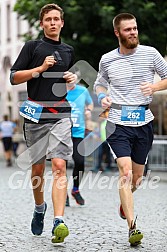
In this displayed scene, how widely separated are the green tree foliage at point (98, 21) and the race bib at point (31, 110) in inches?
529

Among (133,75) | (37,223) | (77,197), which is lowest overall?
(77,197)

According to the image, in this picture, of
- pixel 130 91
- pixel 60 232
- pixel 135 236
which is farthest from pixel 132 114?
pixel 60 232

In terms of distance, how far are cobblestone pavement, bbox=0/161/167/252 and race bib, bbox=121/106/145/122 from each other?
41.3 inches

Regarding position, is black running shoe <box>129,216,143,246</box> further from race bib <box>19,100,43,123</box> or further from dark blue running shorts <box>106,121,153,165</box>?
race bib <box>19,100,43,123</box>

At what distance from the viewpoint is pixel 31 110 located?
6.77 metres

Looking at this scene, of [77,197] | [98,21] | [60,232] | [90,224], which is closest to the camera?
[60,232]

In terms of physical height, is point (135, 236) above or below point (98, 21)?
above

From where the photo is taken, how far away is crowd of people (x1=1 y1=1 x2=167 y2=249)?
666 centimetres

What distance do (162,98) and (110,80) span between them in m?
16.3

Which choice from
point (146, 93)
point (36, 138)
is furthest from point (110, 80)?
point (36, 138)

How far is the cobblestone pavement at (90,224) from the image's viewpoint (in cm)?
646

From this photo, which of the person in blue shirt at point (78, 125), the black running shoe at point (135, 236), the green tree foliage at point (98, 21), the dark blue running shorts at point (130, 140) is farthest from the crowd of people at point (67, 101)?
the green tree foliage at point (98, 21)

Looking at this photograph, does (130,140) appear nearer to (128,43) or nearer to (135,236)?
(128,43)

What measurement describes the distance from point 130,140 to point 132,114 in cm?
24
